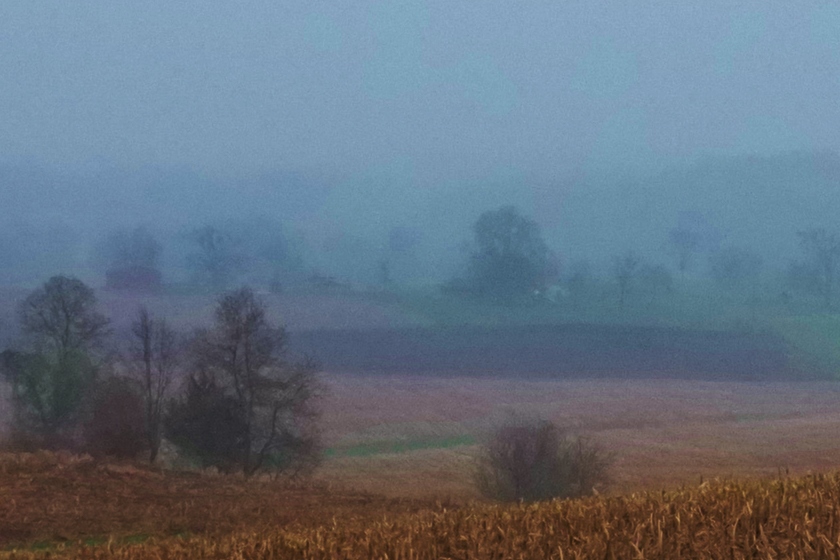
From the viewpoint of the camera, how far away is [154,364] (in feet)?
105

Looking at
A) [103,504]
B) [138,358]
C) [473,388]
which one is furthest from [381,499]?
[473,388]

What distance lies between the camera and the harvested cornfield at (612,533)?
573cm

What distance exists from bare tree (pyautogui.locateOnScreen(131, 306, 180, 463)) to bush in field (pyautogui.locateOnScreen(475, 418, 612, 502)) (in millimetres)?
9409

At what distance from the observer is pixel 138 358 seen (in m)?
33.2

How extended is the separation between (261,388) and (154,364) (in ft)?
13.8

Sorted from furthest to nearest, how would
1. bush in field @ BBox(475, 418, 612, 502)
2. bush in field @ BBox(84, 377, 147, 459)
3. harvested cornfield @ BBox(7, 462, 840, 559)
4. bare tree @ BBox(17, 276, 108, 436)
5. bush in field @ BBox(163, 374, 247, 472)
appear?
bare tree @ BBox(17, 276, 108, 436)
bush in field @ BBox(163, 374, 247, 472)
bush in field @ BBox(84, 377, 147, 459)
bush in field @ BBox(475, 418, 612, 502)
harvested cornfield @ BBox(7, 462, 840, 559)

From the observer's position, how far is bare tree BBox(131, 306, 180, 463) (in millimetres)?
28578

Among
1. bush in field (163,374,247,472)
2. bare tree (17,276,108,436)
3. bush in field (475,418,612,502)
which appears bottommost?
bush in field (475,418,612,502)

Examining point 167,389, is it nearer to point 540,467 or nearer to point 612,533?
point 540,467

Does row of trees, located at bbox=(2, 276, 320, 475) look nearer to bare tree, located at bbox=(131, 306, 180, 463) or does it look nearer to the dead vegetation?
bare tree, located at bbox=(131, 306, 180, 463)

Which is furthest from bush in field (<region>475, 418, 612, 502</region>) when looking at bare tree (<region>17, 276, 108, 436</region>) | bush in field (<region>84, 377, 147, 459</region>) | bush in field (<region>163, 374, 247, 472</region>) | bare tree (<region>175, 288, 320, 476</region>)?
bare tree (<region>17, 276, 108, 436</region>)

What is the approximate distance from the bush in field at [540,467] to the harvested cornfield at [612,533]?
14682 mm

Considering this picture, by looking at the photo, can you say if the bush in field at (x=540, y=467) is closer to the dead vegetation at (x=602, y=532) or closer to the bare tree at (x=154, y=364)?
the bare tree at (x=154, y=364)

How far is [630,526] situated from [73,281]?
34172 millimetres
